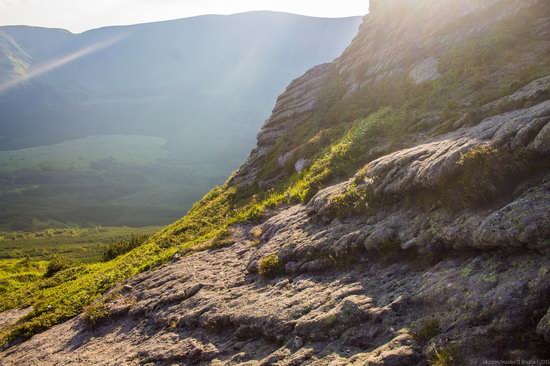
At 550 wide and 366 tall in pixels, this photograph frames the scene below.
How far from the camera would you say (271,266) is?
Result: 18016mm

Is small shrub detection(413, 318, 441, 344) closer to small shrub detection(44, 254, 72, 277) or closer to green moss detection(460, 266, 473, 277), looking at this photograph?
green moss detection(460, 266, 473, 277)

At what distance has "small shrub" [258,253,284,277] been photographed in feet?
58.4

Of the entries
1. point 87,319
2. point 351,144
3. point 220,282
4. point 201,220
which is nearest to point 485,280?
point 220,282

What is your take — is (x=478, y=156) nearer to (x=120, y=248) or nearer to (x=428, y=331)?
(x=428, y=331)

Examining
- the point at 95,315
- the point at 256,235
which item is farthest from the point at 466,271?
the point at 95,315

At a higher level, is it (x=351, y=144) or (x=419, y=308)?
(x=351, y=144)

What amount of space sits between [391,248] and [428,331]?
4495 mm

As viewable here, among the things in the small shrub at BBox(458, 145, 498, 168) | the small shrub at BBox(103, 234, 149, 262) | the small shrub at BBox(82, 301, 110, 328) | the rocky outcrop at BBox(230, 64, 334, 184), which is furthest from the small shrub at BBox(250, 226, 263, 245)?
the small shrub at BBox(103, 234, 149, 262)

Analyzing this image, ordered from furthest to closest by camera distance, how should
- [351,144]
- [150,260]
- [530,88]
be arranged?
[150,260], [351,144], [530,88]

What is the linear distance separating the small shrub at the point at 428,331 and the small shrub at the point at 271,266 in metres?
8.36

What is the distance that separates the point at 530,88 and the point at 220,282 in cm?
1784

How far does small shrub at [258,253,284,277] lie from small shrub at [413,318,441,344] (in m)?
8.36

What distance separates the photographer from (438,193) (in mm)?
14227

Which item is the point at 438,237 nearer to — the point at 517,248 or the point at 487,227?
the point at 487,227
